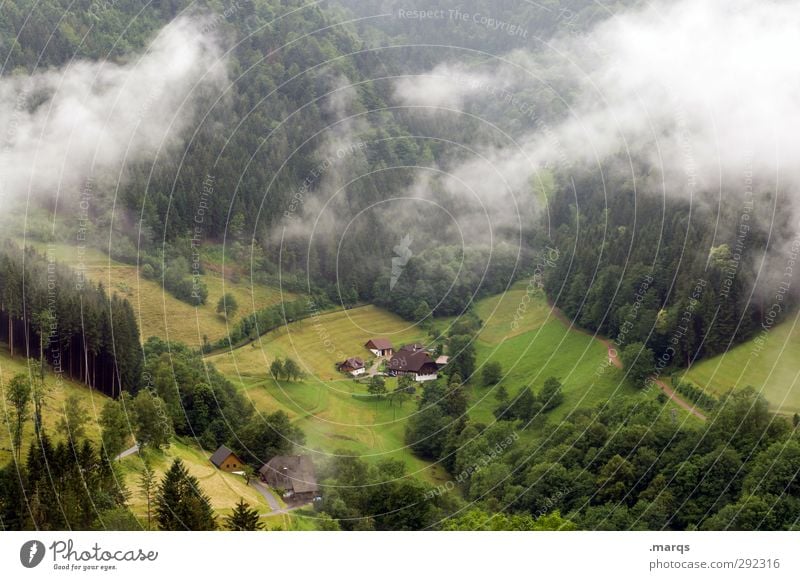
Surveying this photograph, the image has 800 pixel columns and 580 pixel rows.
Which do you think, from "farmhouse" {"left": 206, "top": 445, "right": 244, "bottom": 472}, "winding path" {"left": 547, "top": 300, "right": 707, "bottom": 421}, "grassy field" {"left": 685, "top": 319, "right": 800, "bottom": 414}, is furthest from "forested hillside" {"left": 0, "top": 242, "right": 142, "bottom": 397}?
"grassy field" {"left": 685, "top": 319, "right": 800, "bottom": 414}

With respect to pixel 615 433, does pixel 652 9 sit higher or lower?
higher

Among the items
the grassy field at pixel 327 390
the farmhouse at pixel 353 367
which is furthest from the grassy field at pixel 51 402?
the farmhouse at pixel 353 367

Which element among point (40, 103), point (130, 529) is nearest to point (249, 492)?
point (130, 529)

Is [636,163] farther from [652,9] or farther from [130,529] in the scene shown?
[130,529]

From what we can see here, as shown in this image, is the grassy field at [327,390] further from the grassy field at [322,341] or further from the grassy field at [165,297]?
the grassy field at [165,297]

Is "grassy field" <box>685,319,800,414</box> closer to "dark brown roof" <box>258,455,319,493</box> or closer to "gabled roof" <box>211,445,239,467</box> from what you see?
"dark brown roof" <box>258,455,319,493</box>
